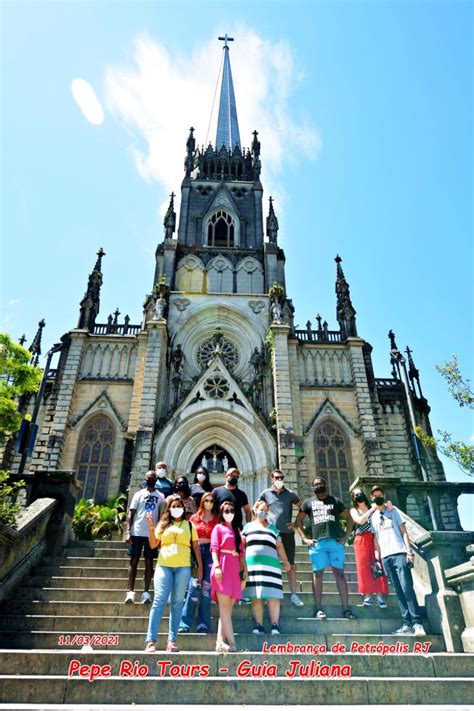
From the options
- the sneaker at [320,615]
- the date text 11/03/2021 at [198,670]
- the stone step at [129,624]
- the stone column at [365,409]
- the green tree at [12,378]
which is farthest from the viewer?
the stone column at [365,409]

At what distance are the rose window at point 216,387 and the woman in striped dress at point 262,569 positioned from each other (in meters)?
13.9

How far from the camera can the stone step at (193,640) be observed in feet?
18.5

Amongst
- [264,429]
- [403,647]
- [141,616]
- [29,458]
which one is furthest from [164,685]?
[29,458]

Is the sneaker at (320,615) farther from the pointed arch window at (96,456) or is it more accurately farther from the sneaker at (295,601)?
the pointed arch window at (96,456)

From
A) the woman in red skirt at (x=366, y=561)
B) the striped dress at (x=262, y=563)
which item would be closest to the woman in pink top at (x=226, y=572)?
the striped dress at (x=262, y=563)

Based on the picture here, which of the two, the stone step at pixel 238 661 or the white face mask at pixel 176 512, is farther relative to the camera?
the white face mask at pixel 176 512

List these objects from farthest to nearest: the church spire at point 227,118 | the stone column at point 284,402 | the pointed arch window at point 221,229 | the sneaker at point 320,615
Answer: the church spire at point 227,118 → the pointed arch window at point 221,229 → the stone column at point 284,402 → the sneaker at point 320,615

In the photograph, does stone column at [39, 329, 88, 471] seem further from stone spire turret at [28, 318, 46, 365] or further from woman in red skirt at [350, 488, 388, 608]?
woman in red skirt at [350, 488, 388, 608]

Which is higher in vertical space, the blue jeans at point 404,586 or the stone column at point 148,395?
the stone column at point 148,395

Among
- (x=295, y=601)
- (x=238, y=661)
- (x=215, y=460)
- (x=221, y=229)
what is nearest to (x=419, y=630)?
(x=295, y=601)

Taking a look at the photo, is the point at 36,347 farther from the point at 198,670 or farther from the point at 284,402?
the point at 198,670

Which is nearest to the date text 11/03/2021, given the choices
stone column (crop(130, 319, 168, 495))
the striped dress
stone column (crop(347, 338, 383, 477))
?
the striped dress

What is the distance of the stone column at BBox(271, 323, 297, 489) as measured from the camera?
17.9 m

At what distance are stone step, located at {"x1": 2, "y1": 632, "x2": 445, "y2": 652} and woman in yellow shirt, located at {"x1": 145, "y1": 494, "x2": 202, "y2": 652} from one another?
608 millimetres
